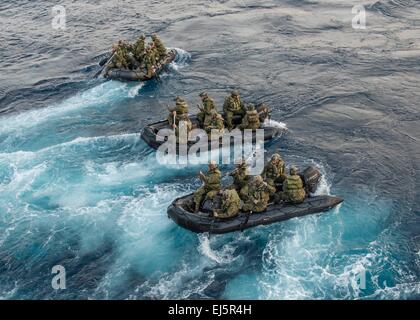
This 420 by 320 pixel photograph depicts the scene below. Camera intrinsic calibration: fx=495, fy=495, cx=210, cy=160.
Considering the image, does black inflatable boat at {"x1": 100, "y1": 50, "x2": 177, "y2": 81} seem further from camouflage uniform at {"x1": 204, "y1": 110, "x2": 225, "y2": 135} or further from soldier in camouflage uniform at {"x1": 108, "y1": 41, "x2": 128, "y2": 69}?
camouflage uniform at {"x1": 204, "y1": 110, "x2": 225, "y2": 135}

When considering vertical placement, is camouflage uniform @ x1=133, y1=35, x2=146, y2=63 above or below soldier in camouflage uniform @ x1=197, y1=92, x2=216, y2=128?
above

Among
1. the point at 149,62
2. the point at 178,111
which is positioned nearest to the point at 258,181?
the point at 178,111

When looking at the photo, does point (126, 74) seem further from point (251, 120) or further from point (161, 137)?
point (251, 120)

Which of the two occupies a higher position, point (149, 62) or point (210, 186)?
point (149, 62)

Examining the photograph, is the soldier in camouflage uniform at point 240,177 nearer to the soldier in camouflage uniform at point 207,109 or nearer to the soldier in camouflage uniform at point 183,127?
the soldier in camouflage uniform at point 183,127

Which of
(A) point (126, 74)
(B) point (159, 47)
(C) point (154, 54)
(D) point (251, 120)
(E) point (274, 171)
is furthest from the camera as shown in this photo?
(B) point (159, 47)

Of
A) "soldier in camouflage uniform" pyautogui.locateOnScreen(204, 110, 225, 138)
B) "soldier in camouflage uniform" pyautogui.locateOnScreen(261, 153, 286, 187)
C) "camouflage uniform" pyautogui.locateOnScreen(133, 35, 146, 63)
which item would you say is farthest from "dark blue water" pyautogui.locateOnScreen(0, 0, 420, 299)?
"soldier in camouflage uniform" pyautogui.locateOnScreen(204, 110, 225, 138)

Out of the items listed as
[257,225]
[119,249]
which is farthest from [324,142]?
[119,249]

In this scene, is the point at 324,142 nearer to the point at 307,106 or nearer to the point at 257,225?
the point at 307,106
